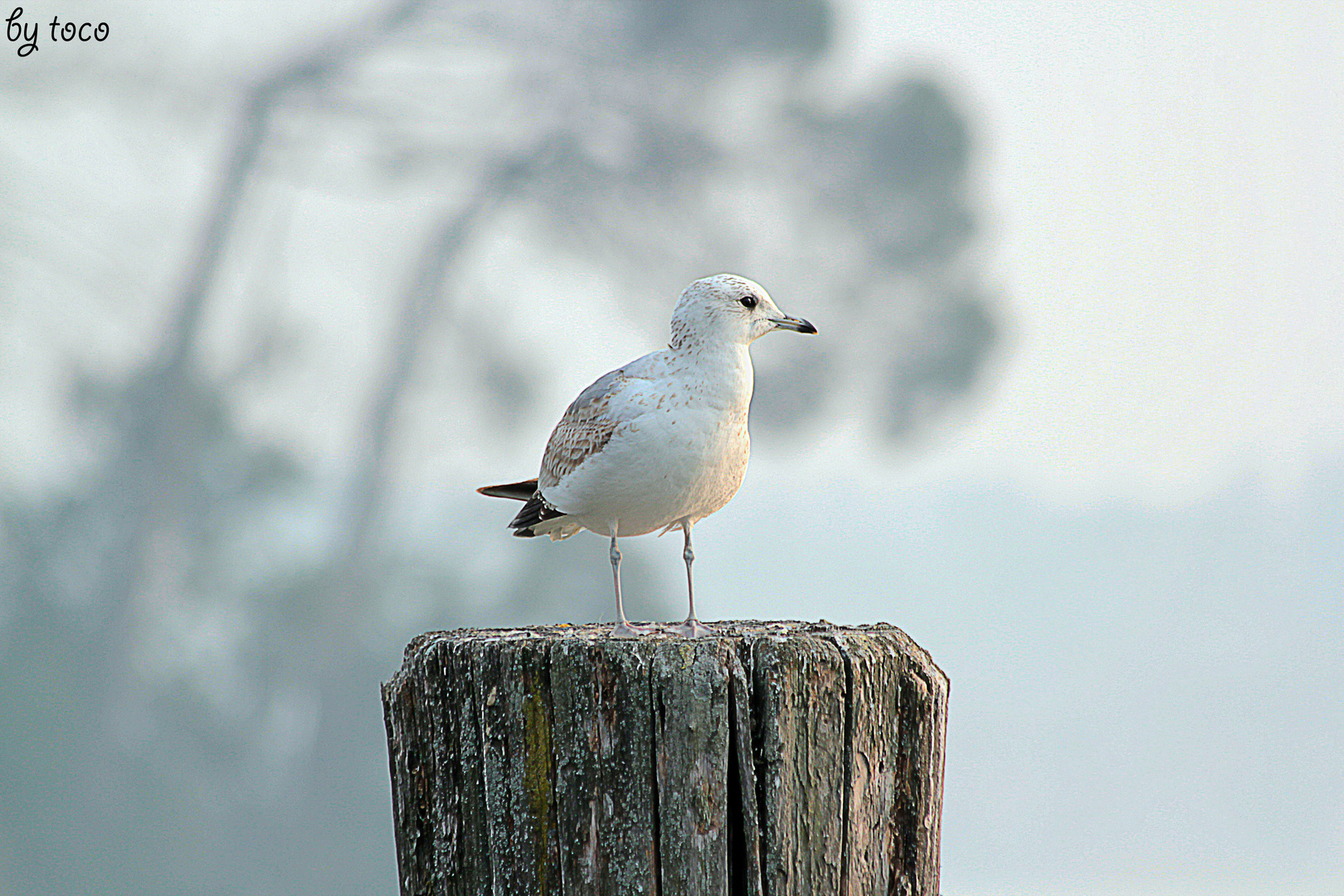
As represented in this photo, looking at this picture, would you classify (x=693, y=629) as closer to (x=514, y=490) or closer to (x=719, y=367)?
(x=719, y=367)

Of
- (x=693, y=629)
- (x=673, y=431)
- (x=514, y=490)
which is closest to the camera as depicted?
(x=693, y=629)

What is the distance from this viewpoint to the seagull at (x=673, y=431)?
2461 millimetres

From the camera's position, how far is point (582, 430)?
8.38 feet

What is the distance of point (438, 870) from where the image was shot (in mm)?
1996

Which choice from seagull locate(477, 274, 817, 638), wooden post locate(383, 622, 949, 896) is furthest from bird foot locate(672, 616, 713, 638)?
wooden post locate(383, 622, 949, 896)

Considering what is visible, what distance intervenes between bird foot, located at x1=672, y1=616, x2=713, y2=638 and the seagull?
0.01 metres

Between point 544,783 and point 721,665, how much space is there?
0.36 meters

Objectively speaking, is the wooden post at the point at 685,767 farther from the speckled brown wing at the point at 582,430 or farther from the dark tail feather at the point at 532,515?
the dark tail feather at the point at 532,515

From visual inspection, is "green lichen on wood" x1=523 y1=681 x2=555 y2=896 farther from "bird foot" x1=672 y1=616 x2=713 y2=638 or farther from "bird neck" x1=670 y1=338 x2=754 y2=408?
"bird neck" x1=670 y1=338 x2=754 y2=408

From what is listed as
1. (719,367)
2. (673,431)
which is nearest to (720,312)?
(719,367)

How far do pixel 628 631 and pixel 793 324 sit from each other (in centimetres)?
89

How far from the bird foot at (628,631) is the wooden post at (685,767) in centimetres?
20

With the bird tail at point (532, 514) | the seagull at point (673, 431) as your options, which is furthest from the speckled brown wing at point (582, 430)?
the bird tail at point (532, 514)

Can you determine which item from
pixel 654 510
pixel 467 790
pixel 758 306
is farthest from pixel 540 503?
pixel 467 790
